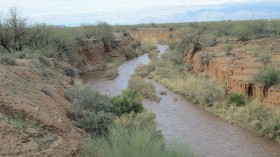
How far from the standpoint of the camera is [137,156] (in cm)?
788

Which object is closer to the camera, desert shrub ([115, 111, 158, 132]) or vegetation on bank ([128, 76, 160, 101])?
desert shrub ([115, 111, 158, 132])

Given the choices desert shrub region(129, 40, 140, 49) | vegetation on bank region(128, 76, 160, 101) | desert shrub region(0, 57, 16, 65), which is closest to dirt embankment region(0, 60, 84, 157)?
desert shrub region(0, 57, 16, 65)

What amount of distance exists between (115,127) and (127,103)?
440 centimetres

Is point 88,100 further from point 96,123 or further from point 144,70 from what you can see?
point 144,70

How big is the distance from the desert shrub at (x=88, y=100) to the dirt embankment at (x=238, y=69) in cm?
861

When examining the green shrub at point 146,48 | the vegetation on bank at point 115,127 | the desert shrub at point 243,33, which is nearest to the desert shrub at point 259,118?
the vegetation on bank at point 115,127

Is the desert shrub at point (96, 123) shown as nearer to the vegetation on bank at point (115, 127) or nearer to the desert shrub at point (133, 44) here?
the vegetation on bank at point (115, 127)

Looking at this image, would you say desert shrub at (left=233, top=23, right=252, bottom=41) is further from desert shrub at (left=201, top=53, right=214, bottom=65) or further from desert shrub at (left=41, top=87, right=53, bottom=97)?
desert shrub at (left=41, top=87, right=53, bottom=97)

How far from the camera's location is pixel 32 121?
37.7 ft

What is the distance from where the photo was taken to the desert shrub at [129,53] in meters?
49.0

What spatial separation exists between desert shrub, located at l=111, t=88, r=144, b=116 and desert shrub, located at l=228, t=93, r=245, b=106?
588 centimetres

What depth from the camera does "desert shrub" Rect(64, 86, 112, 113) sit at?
15.0 m

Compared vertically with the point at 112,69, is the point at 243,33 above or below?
above

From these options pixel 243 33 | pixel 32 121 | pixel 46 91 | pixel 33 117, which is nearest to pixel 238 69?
pixel 46 91
